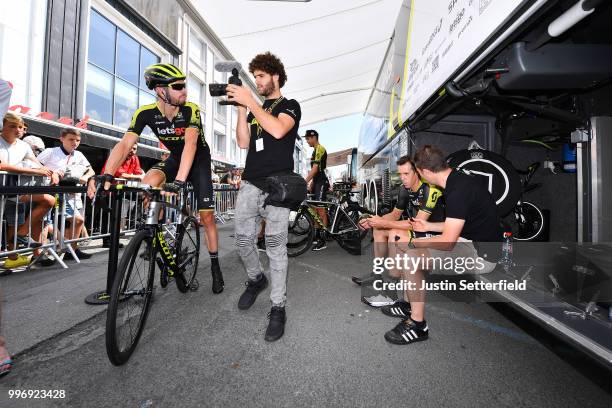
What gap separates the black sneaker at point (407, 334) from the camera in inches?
81.8

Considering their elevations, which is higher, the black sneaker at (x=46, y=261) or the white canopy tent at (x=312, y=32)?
the white canopy tent at (x=312, y=32)

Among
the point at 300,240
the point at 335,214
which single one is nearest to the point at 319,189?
the point at 335,214

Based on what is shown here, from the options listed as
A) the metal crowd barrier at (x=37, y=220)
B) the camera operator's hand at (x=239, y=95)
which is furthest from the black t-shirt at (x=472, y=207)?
the metal crowd barrier at (x=37, y=220)

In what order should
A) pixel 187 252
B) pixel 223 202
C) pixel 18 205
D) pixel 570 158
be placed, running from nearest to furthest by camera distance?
pixel 187 252
pixel 570 158
pixel 18 205
pixel 223 202

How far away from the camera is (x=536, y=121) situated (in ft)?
12.8

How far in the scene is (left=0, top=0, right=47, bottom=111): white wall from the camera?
6570 millimetres

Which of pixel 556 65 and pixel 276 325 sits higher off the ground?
pixel 556 65

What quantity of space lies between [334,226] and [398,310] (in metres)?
2.66

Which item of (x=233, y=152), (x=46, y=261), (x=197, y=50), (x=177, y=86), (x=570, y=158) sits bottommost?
(x=46, y=261)

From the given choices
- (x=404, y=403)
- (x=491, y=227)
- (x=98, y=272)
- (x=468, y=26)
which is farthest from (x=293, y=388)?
(x=98, y=272)

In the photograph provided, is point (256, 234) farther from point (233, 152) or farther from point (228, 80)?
point (233, 152)

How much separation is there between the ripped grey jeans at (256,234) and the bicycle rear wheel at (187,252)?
0.70m

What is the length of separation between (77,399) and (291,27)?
725 cm
